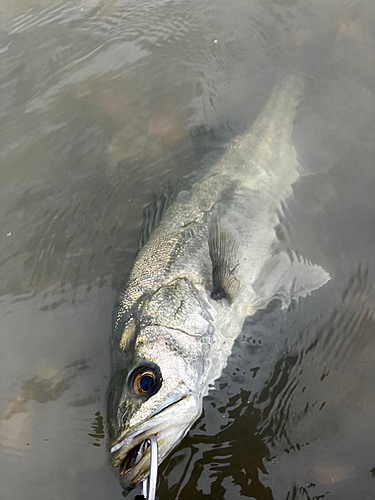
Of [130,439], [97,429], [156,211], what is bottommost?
[97,429]

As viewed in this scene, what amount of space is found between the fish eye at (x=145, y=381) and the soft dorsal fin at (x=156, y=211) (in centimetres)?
132

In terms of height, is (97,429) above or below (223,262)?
below

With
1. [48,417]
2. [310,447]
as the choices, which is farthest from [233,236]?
[48,417]

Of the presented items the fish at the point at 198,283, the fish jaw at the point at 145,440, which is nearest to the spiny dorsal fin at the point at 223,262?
the fish at the point at 198,283

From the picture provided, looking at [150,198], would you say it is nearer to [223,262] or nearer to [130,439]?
[223,262]

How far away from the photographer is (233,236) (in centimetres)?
349

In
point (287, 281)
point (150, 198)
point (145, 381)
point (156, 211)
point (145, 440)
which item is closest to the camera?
point (145, 440)

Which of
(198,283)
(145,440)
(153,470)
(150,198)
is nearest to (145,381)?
(145,440)

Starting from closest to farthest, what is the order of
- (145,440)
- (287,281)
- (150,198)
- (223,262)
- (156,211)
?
1. (145,440)
2. (223,262)
3. (287,281)
4. (156,211)
5. (150,198)

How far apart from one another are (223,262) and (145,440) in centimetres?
152

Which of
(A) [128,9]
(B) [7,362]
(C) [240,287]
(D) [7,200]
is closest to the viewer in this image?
(C) [240,287]

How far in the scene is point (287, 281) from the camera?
3631 millimetres

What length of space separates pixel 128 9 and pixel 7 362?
16.1ft

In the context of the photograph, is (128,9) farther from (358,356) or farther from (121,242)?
(358,356)
